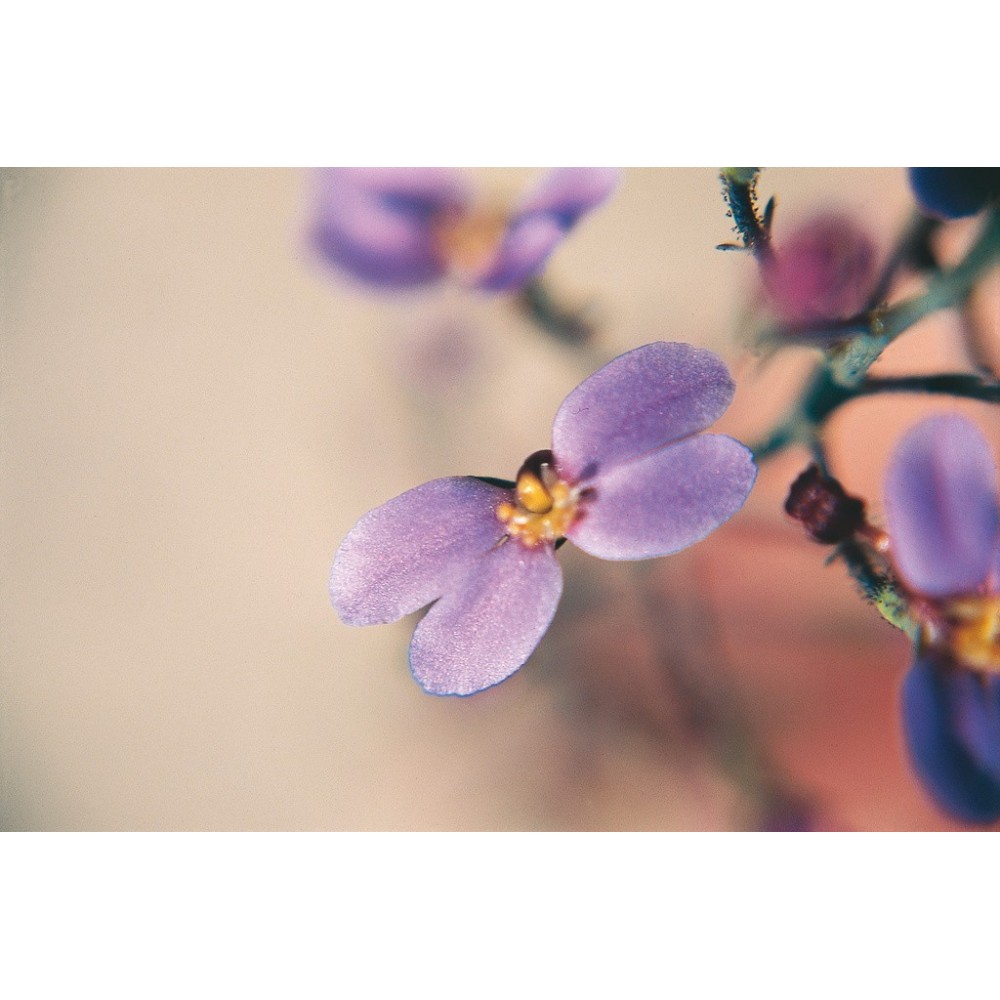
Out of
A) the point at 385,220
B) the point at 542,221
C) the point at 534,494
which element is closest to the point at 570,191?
the point at 542,221

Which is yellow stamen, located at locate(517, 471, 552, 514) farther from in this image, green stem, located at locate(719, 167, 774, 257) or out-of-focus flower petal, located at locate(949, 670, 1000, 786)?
out-of-focus flower petal, located at locate(949, 670, 1000, 786)

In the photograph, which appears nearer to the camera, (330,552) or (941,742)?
(941,742)

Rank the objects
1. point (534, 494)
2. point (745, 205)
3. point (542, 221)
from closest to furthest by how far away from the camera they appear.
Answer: point (745, 205)
point (534, 494)
point (542, 221)

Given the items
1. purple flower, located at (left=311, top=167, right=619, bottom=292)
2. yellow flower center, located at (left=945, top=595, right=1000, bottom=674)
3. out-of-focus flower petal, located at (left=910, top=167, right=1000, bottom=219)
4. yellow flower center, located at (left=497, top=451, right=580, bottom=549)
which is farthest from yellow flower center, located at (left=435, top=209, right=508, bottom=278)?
yellow flower center, located at (left=945, top=595, right=1000, bottom=674)

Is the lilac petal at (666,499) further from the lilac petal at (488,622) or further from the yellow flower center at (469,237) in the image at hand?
the yellow flower center at (469,237)

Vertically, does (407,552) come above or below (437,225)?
below

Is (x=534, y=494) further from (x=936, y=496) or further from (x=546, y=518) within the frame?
(x=936, y=496)
